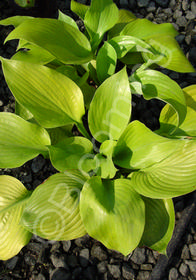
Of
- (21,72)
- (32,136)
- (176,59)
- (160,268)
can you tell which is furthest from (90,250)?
(176,59)

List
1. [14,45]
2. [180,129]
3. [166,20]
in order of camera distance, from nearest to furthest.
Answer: [180,129] → [14,45] → [166,20]

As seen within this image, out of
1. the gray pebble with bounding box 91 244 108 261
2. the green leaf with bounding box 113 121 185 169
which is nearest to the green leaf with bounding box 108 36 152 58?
the green leaf with bounding box 113 121 185 169

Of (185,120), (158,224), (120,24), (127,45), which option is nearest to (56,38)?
(127,45)

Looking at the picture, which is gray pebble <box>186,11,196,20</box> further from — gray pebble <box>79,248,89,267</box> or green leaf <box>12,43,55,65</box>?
gray pebble <box>79,248,89,267</box>

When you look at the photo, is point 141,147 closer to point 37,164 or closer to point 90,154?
point 90,154

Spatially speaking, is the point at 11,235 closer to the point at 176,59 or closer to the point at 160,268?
the point at 160,268

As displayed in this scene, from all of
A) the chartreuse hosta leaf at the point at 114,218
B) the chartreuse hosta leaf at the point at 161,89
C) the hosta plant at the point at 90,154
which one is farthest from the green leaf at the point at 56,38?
the chartreuse hosta leaf at the point at 114,218

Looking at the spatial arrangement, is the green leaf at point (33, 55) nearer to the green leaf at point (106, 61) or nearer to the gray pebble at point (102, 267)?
the green leaf at point (106, 61)
